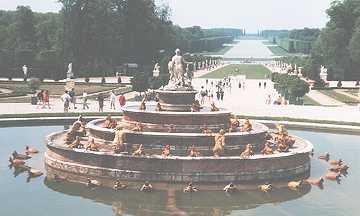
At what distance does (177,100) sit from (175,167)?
629cm

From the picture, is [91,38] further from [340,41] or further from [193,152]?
[193,152]

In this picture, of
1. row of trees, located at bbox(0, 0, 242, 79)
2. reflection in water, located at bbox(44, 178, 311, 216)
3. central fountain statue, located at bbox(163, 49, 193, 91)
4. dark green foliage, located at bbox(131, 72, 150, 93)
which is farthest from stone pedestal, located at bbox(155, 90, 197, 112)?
row of trees, located at bbox(0, 0, 242, 79)

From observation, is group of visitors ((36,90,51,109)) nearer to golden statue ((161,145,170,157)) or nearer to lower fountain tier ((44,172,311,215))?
lower fountain tier ((44,172,311,215))

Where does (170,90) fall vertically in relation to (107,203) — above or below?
above

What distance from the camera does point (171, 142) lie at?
22.9 metres

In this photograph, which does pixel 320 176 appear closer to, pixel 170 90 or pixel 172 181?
pixel 172 181

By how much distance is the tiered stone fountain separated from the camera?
21.1 m

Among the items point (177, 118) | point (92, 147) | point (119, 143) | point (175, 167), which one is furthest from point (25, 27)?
point (175, 167)

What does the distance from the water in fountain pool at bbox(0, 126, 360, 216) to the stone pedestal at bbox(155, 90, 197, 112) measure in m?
7.10

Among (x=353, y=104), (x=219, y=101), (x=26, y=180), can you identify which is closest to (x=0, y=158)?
(x=26, y=180)

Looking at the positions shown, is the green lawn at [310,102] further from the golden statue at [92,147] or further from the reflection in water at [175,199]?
the golden statue at [92,147]

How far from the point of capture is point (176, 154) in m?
22.7

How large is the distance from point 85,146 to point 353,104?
34.1 meters

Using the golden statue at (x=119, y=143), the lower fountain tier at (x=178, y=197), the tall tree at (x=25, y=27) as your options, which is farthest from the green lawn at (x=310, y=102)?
the tall tree at (x=25, y=27)
